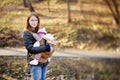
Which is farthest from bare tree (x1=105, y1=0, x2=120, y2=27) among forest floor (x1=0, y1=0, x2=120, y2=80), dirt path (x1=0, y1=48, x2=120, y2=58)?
dirt path (x1=0, y1=48, x2=120, y2=58)

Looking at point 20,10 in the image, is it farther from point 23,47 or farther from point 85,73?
point 85,73

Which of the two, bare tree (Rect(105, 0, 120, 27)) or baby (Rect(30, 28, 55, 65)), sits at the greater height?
bare tree (Rect(105, 0, 120, 27))

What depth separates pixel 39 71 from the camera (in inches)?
73.9

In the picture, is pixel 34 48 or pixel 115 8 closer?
pixel 34 48

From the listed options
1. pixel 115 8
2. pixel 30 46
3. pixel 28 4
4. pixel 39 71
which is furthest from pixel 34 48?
pixel 115 8

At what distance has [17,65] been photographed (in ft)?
6.47

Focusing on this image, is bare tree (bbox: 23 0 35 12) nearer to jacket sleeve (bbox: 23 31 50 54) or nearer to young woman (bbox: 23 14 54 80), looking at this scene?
young woman (bbox: 23 14 54 80)

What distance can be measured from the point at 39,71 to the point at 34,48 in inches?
5.3

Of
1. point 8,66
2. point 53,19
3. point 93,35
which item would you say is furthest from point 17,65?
point 93,35

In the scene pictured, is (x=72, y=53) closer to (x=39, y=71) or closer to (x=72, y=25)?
(x=72, y=25)

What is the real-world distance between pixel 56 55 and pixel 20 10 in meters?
0.34

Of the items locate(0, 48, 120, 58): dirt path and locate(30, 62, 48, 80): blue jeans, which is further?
locate(0, 48, 120, 58): dirt path

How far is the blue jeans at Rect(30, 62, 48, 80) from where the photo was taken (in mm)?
1869

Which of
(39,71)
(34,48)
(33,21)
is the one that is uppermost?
(33,21)
